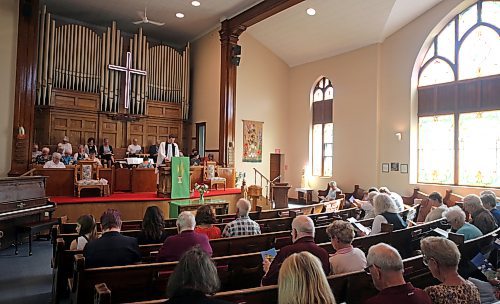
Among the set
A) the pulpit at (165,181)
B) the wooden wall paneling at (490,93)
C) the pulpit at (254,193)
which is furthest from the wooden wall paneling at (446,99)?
the pulpit at (165,181)

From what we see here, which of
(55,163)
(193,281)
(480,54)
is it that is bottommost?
(193,281)

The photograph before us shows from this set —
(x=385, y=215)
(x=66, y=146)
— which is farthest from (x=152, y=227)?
(x=66, y=146)

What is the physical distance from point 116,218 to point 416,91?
7998 millimetres

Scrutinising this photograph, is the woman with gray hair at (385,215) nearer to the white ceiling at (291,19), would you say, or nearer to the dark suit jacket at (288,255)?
the dark suit jacket at (288,255)

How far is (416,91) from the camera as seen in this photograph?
8750 mm

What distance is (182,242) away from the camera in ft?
8.70

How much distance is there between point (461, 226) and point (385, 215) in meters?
0.65

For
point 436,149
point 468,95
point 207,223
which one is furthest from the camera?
point 436,149

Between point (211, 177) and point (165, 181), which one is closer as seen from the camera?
point (165, 181)

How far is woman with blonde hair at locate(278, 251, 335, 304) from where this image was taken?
143 cm

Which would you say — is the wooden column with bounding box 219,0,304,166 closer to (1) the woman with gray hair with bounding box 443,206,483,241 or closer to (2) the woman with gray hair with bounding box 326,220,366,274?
(1) the woman with gray hair with bounding box 443,206,483,241

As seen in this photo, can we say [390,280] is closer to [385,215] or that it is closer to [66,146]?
[385,215]

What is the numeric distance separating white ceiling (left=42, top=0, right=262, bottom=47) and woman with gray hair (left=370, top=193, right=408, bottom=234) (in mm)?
6897

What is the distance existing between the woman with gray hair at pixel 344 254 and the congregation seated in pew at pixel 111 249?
1418 millimetres
